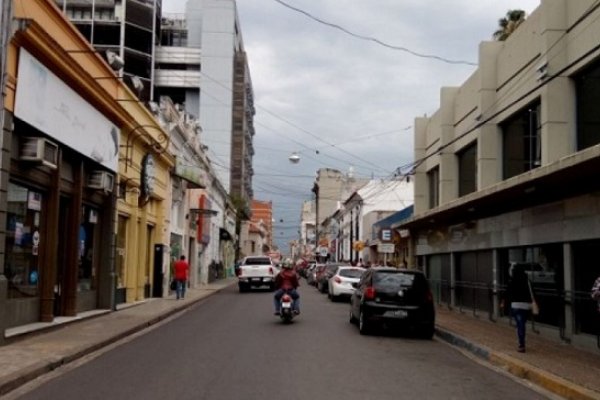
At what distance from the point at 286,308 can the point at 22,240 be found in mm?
6934

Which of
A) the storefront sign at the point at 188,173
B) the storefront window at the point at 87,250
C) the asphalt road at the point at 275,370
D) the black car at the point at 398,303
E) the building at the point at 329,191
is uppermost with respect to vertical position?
the building at the point at 329,191

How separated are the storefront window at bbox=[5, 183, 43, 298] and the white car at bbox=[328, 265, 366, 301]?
51.8 ft

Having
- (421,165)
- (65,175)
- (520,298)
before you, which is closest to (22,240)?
(65,175)

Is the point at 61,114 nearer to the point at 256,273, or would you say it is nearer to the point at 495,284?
the point at 495,284

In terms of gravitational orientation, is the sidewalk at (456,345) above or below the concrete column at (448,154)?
below

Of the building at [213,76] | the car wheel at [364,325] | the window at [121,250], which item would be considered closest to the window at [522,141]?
the car wheel at [364,325]

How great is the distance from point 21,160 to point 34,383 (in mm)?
5622

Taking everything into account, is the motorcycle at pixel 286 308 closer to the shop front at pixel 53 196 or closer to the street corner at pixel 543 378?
the shop front at pixel 53 196

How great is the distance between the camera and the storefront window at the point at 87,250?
18.9 meters

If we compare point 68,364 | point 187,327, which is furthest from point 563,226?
point 68,364

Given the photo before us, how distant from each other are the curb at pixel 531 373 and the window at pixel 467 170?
1098 cm

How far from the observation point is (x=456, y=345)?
606 inches

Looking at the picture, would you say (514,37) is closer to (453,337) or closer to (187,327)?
(453,337)

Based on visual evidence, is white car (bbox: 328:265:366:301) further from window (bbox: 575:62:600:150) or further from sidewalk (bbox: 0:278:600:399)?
window (bbox: 575:62:600:150)
